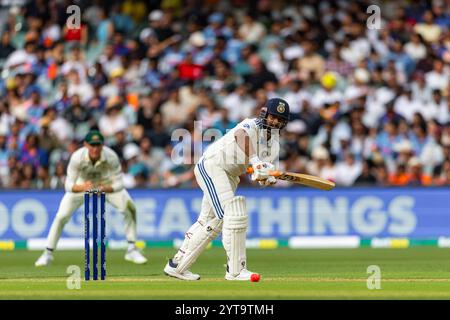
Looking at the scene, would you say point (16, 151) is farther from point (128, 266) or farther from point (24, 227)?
point (128, 266)

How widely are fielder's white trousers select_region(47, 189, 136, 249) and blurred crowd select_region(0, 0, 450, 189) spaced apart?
12.3 ft

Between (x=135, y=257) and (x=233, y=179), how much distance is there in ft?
12.4

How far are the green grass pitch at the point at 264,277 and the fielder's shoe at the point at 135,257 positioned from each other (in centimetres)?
13

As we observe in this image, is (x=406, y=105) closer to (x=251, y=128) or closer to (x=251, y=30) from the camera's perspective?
(x=251, y=30)

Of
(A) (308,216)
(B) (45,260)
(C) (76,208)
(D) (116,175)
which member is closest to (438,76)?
(A) (308,216)

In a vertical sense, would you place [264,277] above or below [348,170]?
below

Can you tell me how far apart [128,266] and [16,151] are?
5801 mm

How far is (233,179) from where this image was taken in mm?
11711

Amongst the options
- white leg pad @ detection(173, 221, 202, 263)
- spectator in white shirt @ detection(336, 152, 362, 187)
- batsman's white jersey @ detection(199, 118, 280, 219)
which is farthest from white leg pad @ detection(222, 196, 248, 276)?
spectator in white shirt @ detection(336, 152, 362, 187)

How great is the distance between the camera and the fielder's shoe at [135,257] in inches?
591

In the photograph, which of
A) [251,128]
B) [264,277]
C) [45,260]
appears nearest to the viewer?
[251,128]

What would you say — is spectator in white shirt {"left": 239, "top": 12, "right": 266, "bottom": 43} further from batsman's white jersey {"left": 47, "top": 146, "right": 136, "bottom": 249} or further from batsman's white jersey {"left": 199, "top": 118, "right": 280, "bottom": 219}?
batsman's white jersey {"left": 199, "top": 118, "right": 280, "bottom": 219}

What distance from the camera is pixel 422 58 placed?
2108 cm

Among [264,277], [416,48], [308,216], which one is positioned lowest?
[264,277]
